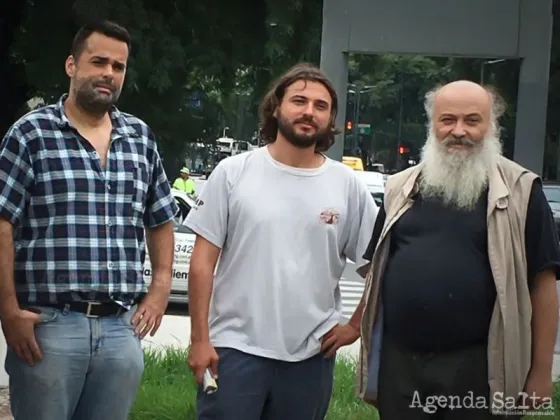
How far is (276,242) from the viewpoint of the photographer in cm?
352

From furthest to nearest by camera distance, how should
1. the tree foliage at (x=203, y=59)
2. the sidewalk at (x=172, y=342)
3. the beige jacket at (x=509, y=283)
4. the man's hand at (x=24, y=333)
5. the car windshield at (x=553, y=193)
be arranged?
the car windshield at (x=553, y=193)
the tree foliage at (x=203, y=59)
the sidewalk at (x=172, y=342)
the beige jacket at (x=509, y=283)
the man's hand at (x=24, y=333)

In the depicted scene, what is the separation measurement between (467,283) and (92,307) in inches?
52.2

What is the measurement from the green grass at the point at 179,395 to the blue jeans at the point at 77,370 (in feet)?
7.39

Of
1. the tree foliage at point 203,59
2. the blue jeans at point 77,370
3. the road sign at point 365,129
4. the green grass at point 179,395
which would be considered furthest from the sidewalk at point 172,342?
the blue jeans at point 77,370

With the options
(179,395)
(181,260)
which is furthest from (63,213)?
(181,260)

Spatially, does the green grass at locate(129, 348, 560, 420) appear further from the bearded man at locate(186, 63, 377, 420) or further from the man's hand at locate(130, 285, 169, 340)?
the man's hand at locate(130, 285, 169, 340)

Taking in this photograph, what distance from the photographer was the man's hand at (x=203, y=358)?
353 centimetres

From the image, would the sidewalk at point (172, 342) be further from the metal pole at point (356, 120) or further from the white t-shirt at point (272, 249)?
the white t-shirt at point (272, 249)

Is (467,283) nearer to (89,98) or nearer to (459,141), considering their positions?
(459,141)

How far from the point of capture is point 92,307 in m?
3.27

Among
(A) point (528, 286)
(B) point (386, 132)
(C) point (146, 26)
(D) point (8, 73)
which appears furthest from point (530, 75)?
(D) point (8, 73)

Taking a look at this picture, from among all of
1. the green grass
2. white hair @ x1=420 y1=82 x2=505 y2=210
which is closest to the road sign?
the green grass

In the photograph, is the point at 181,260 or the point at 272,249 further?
the point at 181,260

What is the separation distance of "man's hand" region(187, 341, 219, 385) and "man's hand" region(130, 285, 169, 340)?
0.18 metres
